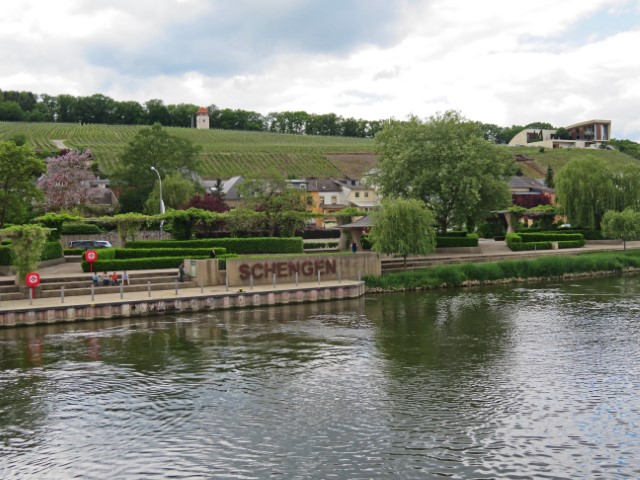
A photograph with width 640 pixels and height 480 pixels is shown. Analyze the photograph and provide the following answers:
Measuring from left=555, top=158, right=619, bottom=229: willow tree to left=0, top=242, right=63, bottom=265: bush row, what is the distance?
50.4m

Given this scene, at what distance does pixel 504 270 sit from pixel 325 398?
3252cm

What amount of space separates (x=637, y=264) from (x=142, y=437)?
49.7m

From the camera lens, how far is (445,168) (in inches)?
2192

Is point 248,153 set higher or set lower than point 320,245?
higher

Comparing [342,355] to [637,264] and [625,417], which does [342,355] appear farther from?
[637,264]

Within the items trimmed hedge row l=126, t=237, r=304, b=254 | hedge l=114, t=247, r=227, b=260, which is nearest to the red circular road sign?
hedge l=114, t=247, r=227, b=260

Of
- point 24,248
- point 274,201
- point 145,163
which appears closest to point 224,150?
point 145,163

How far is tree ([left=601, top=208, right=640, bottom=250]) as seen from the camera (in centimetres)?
5944

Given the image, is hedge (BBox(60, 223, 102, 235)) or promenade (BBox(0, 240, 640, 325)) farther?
hedge (BBox(60, 223, 102, 235))

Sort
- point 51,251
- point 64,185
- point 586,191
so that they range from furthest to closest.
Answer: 1. point 64,185
2. point 586,191
3. point 51,251

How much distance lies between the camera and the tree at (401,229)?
45.6 m

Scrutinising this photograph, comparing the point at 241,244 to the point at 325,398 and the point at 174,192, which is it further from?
the point at 325,398

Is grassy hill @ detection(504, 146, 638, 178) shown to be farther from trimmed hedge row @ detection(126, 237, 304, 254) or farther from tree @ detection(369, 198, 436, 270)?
trimmed hedge row @ detection(126, 237, 304, 254)

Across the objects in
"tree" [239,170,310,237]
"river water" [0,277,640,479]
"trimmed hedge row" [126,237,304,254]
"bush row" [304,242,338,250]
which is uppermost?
"tree" [239,170,310,237]
